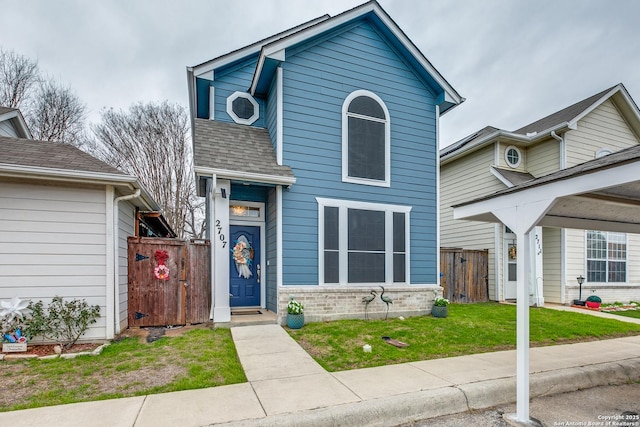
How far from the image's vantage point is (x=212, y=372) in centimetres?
418

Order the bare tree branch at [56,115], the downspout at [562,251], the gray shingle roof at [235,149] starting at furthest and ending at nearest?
1. the bare tree branch at [56,115]
2. the downspout at [562,251]
3. the gray shingle roof at [235,149]

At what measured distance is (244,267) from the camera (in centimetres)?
798

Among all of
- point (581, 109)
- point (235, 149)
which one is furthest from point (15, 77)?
point (581, 109)

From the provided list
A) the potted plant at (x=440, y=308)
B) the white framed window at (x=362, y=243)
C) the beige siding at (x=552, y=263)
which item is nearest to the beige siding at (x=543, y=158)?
the beige siding at (x=552, y=263)

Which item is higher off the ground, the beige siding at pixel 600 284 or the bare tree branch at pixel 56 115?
the bare tree branch at pixel 56 115

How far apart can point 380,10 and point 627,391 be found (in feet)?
27.3

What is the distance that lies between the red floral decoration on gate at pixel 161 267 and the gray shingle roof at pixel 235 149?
2058mm

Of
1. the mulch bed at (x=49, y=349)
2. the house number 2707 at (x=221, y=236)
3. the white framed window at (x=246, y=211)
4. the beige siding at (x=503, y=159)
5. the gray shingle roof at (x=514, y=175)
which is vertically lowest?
the mulch bed at (x=49, y=349)

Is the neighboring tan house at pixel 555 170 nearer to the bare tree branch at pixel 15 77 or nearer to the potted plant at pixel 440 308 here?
the potted plant at pixel 440 308

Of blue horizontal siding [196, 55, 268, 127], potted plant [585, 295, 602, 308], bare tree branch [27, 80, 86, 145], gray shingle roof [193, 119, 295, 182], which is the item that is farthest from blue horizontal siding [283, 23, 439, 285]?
bare tree branch [27, 80, 86, 145]

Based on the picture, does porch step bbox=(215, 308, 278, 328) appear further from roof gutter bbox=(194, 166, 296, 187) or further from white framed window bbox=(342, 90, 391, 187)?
white framed window bbox=(342, 90, 391, 187)

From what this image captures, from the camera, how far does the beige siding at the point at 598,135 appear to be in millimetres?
10656

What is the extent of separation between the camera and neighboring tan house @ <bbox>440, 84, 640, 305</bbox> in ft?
34.7

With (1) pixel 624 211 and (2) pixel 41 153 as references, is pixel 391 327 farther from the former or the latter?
A: (2) pixel 41 153
